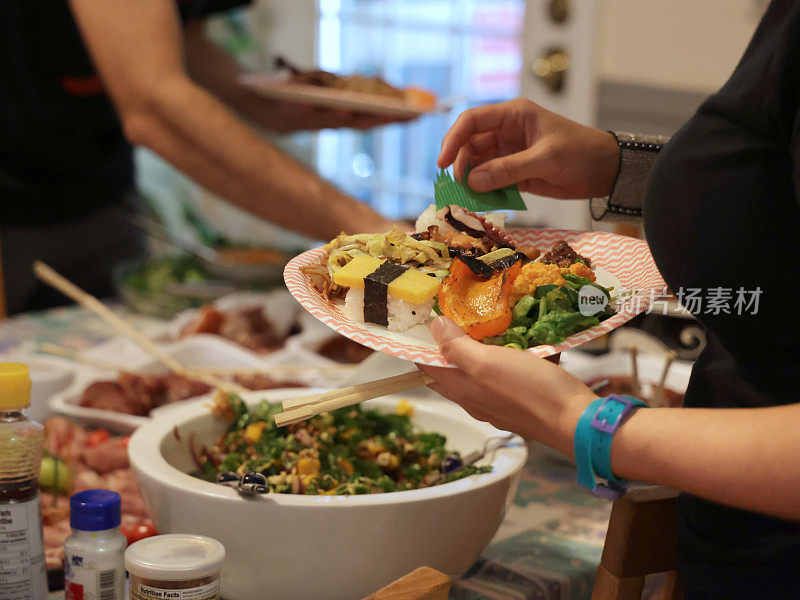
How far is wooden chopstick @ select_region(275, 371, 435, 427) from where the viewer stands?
742 mm

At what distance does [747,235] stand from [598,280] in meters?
0.17

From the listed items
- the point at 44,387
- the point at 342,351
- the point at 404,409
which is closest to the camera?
the point at 404,409

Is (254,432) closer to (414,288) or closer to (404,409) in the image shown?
(404,409)

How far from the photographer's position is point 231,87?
260 centimetres

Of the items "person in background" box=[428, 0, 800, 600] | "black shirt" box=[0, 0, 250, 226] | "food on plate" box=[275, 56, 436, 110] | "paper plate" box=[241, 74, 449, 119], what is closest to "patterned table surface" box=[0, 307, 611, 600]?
"person in background" box=[428, 0, 800, 600]

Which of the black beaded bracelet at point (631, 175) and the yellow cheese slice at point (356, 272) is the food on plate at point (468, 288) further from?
the black beaded bracelet at point (631, 175)

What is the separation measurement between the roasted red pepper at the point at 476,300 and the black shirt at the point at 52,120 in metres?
1.87

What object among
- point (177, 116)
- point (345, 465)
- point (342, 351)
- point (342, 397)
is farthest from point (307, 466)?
point (177, 116)

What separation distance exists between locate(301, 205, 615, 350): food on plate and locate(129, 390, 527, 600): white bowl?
0.20 m

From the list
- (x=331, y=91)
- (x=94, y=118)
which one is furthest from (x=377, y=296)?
(x=94, y=118)

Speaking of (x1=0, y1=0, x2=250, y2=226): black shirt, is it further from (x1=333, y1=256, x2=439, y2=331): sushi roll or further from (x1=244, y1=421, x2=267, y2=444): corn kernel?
(x1=333, y1=256, x2=439, y2=331): sushi roll

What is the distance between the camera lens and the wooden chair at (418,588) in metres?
0.70

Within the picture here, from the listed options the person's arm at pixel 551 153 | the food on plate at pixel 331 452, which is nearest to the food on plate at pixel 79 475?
the food on plate at pixel 331 452

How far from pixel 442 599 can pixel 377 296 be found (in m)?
0.27
